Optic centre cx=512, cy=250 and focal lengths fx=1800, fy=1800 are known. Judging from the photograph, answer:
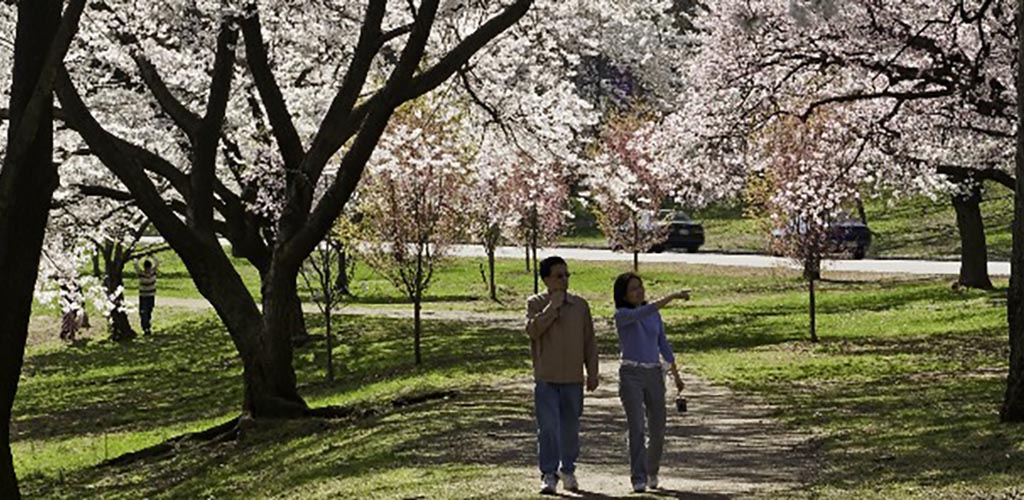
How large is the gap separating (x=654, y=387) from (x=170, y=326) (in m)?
34.4

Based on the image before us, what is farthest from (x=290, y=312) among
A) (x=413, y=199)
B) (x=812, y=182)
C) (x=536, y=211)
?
(x=536, y=211)

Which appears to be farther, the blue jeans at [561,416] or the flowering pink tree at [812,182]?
the flowering pink tree at [812,182]

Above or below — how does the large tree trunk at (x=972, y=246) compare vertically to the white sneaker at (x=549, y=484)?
above

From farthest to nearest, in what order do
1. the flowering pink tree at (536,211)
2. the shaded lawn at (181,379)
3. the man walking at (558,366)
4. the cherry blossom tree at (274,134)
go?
the flowering pink tree at (536,211) < the shaded lawn at (181,379) < the cherry blossom tree at (274,134) < the man walking at (558,366)

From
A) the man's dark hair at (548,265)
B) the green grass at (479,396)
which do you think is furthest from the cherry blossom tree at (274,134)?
the man's dark hair at (548,265)

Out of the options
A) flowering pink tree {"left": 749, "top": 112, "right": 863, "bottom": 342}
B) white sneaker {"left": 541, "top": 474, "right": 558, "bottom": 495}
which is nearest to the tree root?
white sneaker {"left": 541, "top": 474, "right": 558, "bottom": 495}

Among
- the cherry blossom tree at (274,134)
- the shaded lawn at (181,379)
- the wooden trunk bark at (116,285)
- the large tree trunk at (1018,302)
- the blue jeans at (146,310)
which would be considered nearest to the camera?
the large tree trunk at (1018,302)

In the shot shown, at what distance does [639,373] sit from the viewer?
12758 millimetres

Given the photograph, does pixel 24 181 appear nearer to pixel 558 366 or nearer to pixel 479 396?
pixel 558 366

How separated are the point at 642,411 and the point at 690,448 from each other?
3.45m

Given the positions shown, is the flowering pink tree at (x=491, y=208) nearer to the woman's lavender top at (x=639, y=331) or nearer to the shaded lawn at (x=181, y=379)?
the shaded lawn at (x=181, y=379)

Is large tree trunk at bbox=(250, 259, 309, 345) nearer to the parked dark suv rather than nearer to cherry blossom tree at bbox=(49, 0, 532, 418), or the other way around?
cherry blossom tree at bbox=(49, 0, 532, 418)

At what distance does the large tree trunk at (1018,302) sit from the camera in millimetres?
15625

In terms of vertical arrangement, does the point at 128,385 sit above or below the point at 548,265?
below
